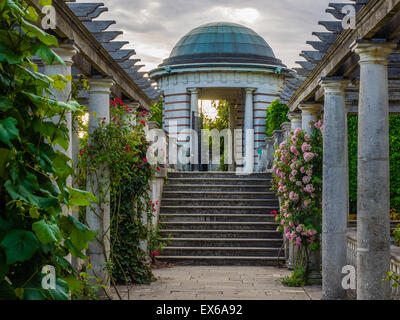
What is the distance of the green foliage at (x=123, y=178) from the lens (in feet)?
27.6

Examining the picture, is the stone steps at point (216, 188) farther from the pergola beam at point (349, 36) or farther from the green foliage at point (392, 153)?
the pergola beam at point (349, 36)

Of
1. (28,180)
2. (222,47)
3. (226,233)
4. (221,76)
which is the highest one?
(222,47)

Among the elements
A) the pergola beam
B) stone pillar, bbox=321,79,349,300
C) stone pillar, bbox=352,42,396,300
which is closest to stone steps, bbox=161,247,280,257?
the pergola beam

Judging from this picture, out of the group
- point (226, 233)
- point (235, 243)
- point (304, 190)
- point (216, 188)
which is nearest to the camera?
point (304, 190)

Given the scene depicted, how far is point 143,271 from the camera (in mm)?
10367

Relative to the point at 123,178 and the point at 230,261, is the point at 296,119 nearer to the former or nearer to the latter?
the point at 230,261

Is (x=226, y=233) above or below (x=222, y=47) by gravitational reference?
below

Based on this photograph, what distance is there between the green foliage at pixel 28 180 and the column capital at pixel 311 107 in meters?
8.37

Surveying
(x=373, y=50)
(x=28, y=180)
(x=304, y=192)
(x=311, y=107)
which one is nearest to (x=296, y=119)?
(x=311, y=107)

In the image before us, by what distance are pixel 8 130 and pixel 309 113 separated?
909 cm

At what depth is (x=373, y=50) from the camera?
20.4 feet

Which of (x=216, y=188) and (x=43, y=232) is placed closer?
(x=43, y=232)
